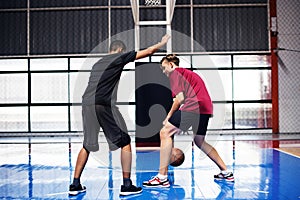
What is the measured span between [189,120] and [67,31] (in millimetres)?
10983

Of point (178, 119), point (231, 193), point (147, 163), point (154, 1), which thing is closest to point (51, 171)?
point (147, 163)

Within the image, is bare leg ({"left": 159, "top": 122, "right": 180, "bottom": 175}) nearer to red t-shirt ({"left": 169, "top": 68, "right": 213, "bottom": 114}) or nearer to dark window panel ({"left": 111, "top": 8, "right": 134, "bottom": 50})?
red t-shirt ({"left": 169, "top": 68, "right": 213, "bottom": 114})

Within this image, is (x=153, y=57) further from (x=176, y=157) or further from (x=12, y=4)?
(x=176, y=157)

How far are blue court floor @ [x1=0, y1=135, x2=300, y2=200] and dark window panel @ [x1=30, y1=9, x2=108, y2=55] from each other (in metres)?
6.75

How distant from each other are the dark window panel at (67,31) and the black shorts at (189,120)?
34.1ft

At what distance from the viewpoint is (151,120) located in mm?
9453

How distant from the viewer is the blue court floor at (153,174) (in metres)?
4.59

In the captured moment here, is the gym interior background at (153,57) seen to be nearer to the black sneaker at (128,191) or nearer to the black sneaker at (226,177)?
the black sneaker at (226,177)

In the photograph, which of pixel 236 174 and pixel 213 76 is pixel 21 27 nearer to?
pixel 213 76

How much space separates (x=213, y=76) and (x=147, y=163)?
847 cm

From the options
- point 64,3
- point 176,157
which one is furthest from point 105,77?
point 64,3

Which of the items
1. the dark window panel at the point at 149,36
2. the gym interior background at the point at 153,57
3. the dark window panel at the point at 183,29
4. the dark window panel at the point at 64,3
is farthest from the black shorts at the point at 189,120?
the dark window panel at the point at 64,3

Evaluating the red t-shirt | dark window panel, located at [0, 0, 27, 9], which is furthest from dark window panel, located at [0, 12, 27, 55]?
the red t-shirt

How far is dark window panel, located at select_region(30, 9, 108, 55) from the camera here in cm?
1499
